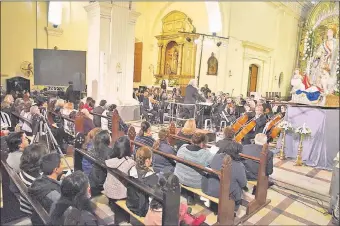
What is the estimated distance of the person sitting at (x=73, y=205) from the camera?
4.67ft

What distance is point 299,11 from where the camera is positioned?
5.65 ft

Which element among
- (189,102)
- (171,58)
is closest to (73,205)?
(189,102)

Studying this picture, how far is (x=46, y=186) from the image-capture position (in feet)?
5.80

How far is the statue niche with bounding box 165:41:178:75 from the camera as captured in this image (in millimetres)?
9817

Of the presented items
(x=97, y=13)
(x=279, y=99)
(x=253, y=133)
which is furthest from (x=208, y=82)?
(x=97, y=13)

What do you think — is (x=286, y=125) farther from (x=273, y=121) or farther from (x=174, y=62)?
(x=174, y=62)

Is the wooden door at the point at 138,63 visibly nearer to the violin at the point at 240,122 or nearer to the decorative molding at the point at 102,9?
the decorative molding at the point at 102,9

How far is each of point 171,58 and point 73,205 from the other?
9236mm

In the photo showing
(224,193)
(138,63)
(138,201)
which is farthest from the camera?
(138,63)

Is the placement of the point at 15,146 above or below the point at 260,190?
above

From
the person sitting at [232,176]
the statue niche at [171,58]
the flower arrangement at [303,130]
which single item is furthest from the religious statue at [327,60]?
the statue niche at [171,58]

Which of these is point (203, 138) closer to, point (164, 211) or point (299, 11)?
point (164, 211)

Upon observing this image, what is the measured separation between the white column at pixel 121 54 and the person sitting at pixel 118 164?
490cm

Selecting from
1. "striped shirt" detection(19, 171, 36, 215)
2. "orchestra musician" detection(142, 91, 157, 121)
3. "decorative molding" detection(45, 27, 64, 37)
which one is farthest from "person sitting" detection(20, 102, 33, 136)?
"decorative molding" detection(45, 27, 64, 37)
